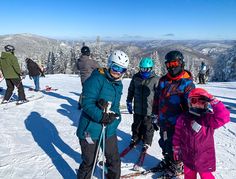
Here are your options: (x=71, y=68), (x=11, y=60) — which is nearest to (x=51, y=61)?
(x=71, y=68)

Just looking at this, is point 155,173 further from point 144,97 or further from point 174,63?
point 174,63

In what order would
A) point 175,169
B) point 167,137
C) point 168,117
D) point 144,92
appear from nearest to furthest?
point 168,117
point 167,137
point 175,169
point 144,92

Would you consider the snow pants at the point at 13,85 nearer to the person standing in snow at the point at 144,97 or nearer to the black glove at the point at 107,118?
the person standing in snow at the point at 144,97

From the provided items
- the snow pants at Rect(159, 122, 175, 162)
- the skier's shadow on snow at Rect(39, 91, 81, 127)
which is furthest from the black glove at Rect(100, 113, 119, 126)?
the skier's shadow on snow at Rect(39, 91, 81, 127)

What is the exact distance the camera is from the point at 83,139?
13.2 feet

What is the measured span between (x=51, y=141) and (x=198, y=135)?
4.42m

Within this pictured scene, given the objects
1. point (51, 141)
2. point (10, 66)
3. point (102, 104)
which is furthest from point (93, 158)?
point (10, 66)

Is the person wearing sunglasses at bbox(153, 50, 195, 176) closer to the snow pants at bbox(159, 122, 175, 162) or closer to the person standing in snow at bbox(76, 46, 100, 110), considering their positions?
the snow pants at bbox(159, 122, 175, 162)

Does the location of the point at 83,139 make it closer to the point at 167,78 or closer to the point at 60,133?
the point at 167,78

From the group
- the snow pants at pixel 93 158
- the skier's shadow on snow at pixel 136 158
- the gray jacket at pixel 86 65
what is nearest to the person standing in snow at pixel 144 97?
the skier's shadow on snow at pixel 136 158

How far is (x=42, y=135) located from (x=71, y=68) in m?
59.5

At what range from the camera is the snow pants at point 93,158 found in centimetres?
404

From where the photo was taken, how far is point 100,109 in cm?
379

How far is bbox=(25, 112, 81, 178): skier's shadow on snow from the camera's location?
5.61 metres
